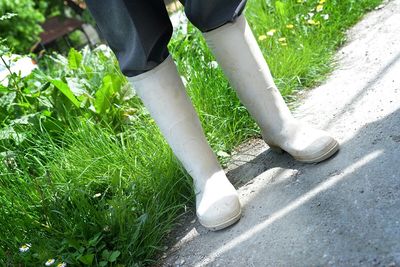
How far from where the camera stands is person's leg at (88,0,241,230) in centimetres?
131

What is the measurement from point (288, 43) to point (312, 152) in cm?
119

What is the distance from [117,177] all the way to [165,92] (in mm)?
411

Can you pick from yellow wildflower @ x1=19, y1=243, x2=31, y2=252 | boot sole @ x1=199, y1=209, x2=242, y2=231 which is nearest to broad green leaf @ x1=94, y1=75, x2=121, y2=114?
yellow wildflower @ x1=19, y1=243, x2=31, y2=252

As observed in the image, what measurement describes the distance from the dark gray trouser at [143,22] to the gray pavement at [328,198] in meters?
0.52

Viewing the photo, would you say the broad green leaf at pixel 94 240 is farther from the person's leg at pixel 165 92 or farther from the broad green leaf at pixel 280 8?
the broad green leaf at pixel 280 8

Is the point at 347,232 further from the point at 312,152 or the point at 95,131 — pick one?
the point at 95,131

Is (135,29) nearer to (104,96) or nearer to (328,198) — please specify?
(328,198)

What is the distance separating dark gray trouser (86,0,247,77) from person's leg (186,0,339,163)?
0.11ft

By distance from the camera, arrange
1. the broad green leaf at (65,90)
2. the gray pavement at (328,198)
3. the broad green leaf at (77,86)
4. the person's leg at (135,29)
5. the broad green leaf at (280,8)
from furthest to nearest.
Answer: the broad green leaf at (280,8) < the broad green leaf at (77,86) < the broad green leaf at (65,90) < the person's leg at (135,29) < the gray pavement at (328,198)

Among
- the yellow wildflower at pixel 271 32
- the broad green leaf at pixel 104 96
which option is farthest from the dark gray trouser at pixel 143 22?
the yellow wildflower at pixel 271 32

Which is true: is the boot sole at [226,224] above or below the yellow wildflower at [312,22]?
below

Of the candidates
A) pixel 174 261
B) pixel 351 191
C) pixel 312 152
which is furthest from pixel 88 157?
pixel 351 191

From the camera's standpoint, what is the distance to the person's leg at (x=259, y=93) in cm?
144

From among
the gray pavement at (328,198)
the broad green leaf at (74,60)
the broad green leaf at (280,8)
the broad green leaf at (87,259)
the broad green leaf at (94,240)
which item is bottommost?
the gray pavement at (328,198)
